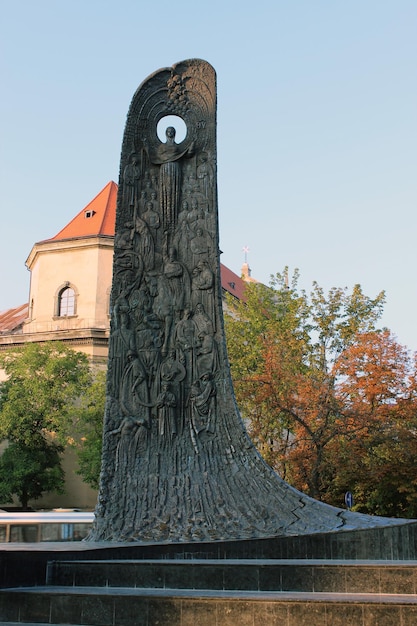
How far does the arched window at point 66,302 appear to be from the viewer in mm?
34250

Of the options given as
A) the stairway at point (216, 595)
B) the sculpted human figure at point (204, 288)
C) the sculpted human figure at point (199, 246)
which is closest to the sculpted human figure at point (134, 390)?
the sculpted human figure at point (204, 288)

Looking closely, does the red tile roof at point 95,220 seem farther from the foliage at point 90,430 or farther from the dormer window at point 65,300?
the foliage at point 90,430

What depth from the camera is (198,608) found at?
18.5 ft

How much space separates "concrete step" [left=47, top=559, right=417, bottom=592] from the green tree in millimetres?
21827

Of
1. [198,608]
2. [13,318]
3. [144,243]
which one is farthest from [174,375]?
[13,318]

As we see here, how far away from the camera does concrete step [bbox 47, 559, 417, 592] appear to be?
19.8 feet

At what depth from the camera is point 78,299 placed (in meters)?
33.8

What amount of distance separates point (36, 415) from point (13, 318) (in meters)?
12.6

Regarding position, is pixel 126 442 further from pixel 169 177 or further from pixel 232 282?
pixel 232 282

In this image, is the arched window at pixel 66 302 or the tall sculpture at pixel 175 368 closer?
the tall sculpture at pixel 175 368

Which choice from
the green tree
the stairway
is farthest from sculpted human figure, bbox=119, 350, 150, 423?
the green tree

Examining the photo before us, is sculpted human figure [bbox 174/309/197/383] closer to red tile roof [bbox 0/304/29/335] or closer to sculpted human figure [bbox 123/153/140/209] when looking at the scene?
sculpted human figure [bbox 123/153/140/209]

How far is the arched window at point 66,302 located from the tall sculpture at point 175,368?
23.6m

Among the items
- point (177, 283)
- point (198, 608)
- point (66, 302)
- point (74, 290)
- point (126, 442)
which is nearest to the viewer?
point (198, 608)
